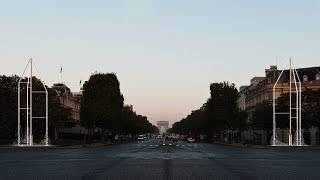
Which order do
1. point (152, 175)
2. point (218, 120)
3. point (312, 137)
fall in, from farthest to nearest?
point (218, 120)
point (312, 137)
point (152, 175)

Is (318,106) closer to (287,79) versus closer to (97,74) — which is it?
(287,79)

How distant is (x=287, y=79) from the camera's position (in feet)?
364

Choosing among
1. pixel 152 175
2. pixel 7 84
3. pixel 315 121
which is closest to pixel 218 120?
pixel 315 121

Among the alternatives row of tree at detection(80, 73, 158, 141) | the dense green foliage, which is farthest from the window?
the dense green foliage

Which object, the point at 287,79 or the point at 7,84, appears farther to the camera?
the point at 287,79

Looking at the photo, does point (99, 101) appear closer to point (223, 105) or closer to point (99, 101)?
point (99, 101)

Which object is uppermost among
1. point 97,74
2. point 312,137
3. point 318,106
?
point 97,74

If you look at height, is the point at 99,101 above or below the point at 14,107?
above

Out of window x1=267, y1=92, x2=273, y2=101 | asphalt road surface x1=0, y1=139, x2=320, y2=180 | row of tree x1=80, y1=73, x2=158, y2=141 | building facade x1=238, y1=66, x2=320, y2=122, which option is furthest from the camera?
window x1=267, y1=92, x2=273, y2=101

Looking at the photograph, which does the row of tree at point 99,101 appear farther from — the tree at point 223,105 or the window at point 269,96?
the window at point 269,96

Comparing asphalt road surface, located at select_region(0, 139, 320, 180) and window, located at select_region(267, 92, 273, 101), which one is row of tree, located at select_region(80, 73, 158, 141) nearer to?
window, located at select_region(267, 92, 273, 101)

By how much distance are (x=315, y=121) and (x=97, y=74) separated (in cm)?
4197

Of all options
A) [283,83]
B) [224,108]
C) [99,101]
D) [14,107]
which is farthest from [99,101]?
[283,83]

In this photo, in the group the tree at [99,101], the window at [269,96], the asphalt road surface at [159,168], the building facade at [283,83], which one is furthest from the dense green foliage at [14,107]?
the window at [269,96]
